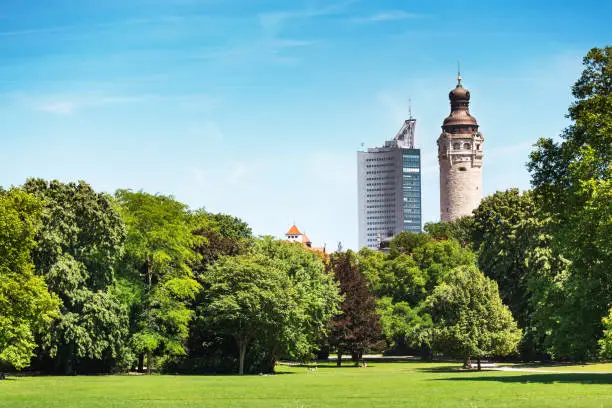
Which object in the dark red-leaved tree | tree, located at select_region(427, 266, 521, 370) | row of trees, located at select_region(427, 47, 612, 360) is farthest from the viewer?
the dark red-leaved tree

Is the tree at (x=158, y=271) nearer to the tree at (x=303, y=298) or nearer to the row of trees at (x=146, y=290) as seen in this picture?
the row of trees at (x=146, y=290)

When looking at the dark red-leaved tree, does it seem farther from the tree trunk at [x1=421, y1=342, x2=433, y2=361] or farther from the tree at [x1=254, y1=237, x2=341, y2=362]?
the tree trunk at [x1=421, y1=342, x2=433, y2=361]

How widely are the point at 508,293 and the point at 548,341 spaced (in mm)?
20865

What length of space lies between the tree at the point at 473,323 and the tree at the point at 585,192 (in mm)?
13751

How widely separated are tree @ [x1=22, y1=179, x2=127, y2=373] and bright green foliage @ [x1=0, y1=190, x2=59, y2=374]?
5443 millimetres

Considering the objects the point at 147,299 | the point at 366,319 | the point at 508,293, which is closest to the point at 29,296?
Answer: the point at 147,299

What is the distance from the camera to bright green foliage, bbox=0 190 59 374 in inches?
1703

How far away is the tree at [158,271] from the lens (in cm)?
5897

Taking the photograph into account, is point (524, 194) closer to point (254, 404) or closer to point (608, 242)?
point (608, 242)

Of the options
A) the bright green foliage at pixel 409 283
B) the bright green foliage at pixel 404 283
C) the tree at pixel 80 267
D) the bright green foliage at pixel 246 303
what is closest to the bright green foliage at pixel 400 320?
the bright green foliage at pixel 409 283

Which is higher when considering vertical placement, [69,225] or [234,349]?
[69,225]

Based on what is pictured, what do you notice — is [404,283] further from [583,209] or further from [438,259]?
[583,209]

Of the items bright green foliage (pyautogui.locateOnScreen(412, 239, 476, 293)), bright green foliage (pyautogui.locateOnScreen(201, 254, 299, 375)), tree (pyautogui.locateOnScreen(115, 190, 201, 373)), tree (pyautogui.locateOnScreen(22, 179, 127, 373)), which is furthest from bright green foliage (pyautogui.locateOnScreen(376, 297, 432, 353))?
tree (pyautogui.locateOnScreen(22, 179, 127, 373))

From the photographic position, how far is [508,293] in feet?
244
